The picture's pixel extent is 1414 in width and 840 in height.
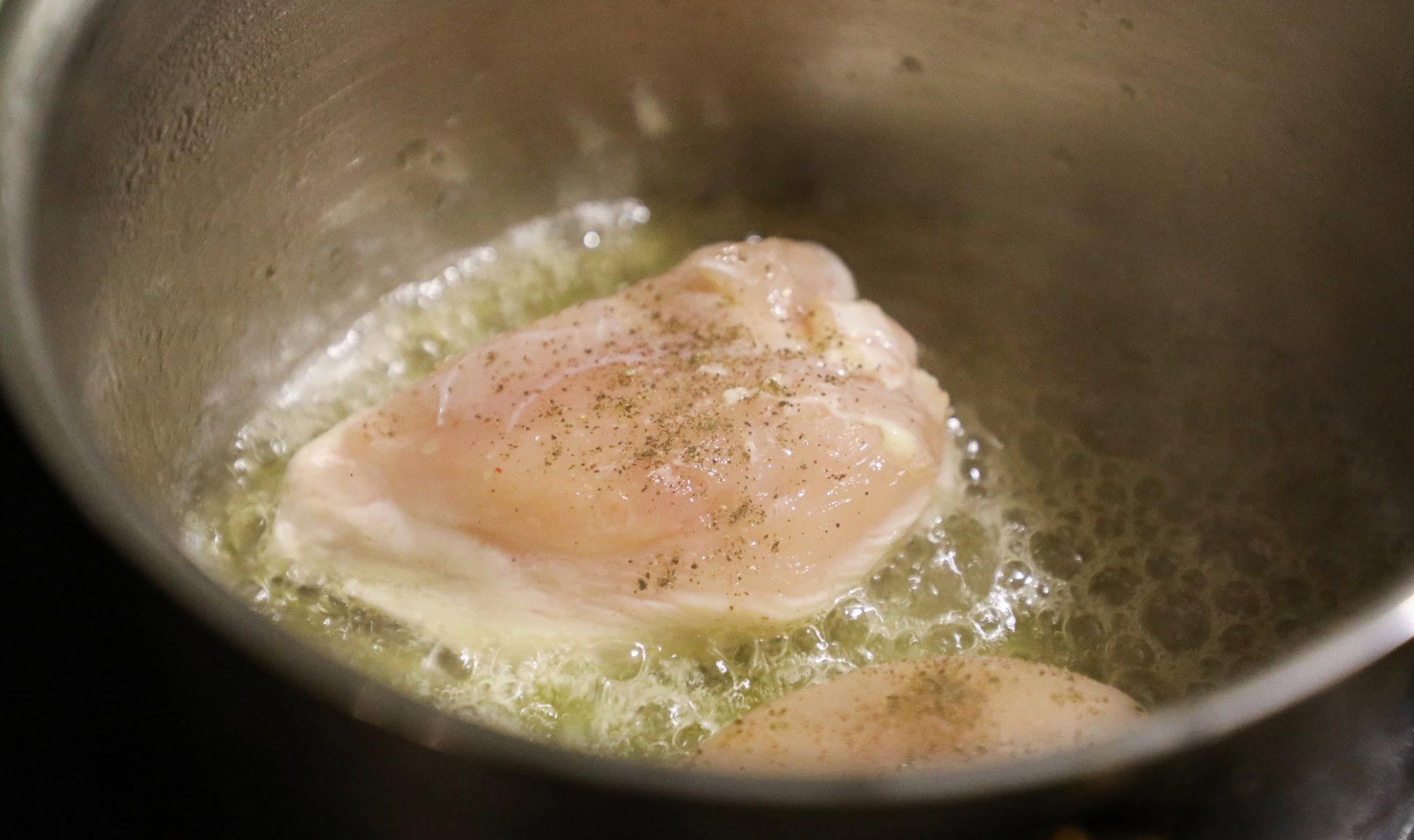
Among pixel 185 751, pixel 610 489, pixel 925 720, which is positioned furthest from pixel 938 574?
pixel 185 751

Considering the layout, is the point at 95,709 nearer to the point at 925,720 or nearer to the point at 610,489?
the point at 610,489

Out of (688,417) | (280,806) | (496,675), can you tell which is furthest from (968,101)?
(280,806)

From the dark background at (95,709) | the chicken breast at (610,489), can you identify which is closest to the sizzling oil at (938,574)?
the chicken breast at (610,489)

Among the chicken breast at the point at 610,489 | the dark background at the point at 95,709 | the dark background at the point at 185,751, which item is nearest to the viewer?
the dark background at the point at 185,751

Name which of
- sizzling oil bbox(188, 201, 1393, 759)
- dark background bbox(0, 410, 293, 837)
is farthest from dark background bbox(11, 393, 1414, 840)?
sizzling oil bbox(188, 201, 1393, 759)

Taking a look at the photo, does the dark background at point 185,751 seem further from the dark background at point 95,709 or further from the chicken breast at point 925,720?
the chicken breast at point 925,720

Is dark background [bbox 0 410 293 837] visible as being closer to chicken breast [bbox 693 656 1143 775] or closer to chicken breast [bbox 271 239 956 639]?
chicken breast [bbox 271 239 956 639]
